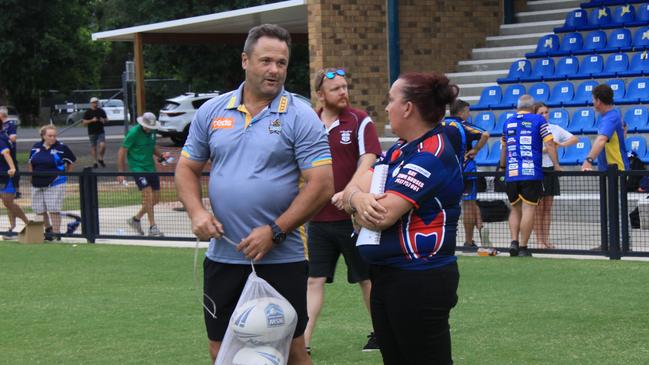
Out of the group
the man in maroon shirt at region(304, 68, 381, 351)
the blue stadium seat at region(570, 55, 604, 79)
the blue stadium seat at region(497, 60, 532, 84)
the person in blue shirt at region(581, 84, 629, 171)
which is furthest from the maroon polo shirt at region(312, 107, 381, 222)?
the blue stadium seat at region(497, 60, 532, 84)

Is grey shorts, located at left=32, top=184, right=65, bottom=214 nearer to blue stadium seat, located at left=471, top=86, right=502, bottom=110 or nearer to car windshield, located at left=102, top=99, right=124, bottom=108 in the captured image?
blue stadium seat, located at left=471, top=86, right=502, bottom=110

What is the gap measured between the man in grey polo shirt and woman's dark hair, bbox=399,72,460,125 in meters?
0.57

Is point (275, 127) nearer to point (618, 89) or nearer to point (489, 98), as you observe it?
point (618, 89)

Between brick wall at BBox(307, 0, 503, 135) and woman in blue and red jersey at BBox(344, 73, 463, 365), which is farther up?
brick wall at BBox(307, 0, 503, 135)

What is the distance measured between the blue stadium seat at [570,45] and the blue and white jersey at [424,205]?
15.8 meters

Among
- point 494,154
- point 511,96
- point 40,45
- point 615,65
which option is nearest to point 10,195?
point 494,154

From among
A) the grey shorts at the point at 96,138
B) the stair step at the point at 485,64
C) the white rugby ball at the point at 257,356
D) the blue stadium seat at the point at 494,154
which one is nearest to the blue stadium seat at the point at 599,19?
the stair step at the point at 485,64

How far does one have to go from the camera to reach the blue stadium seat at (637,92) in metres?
17.5

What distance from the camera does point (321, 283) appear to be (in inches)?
280

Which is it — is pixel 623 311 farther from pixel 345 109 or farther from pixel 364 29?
pixel 364 29

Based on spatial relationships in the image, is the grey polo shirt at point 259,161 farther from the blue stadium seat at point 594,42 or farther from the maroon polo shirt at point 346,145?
the blue stadium seat at point 594,42

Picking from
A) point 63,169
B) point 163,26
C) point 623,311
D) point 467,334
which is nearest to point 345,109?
point 467,334

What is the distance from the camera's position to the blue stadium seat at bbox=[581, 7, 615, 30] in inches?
803

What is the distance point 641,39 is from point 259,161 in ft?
51.1
